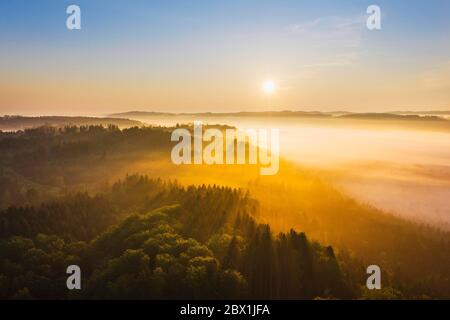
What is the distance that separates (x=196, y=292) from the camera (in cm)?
12669

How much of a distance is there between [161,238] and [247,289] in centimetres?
4324

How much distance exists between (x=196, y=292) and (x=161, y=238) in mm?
40436

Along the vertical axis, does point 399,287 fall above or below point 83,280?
below

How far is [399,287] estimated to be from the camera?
184m

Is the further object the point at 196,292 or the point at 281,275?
the point at 281,275

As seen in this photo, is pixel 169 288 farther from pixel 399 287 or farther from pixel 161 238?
pixel 399 287
